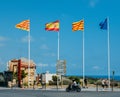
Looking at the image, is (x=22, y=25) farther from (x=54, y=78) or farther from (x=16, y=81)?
(x=54, y=78)

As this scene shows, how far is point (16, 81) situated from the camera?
76.1m

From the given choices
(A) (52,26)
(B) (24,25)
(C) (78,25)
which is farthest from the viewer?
(B) (24,25)

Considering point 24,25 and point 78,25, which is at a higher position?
point 24,25

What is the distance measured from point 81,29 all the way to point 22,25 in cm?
904

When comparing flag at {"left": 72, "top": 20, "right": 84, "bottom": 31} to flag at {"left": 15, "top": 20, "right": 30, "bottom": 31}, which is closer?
flag at {"left": 72, "top": 20, "right": 84, "bottom": 31}

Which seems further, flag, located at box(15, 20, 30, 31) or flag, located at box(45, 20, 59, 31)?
flag, located at box(15, 20, 30, 31)

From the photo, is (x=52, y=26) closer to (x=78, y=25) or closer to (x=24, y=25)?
(x=78, y=25)

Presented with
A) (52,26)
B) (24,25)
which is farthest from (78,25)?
(24,25)

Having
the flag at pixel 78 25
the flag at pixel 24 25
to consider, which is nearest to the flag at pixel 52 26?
the flag at pixel 78 25

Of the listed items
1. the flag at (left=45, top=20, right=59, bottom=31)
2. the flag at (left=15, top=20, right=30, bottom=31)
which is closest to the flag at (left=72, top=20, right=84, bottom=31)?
the flag at (left=45, top=20, right=59, bottom=31)

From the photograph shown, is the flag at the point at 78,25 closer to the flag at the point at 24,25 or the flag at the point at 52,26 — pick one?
the flag at the point at 52,26

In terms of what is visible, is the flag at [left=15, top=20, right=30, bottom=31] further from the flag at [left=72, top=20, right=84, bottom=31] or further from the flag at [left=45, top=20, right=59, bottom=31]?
the flag at [left=72, top=20, right=84, bottom=31]

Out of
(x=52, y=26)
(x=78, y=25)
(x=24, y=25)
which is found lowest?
(x=52, y=26)

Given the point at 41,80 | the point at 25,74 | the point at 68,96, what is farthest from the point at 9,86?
the point at 68,96
